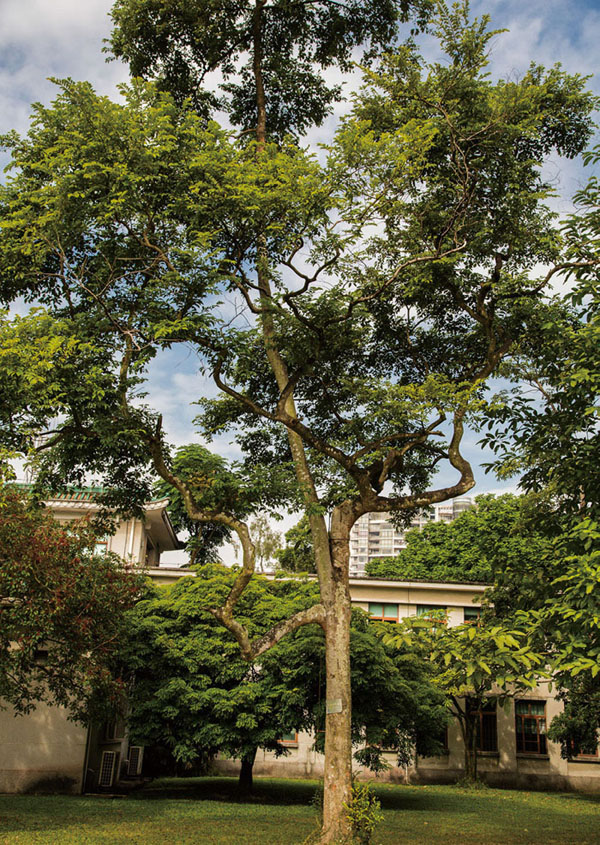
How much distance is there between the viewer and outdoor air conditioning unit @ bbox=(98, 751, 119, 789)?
18.1 meters

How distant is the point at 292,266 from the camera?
10.3 metres

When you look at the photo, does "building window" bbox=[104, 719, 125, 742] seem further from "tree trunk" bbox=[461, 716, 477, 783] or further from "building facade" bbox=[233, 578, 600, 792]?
"tree trunk" bbox=[461, 716, 477, 783]

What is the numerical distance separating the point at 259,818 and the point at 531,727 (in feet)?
53.1

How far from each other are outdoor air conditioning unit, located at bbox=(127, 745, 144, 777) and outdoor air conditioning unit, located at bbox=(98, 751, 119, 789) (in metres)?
4.07

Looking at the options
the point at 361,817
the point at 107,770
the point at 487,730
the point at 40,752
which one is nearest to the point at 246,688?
the point at 107,770

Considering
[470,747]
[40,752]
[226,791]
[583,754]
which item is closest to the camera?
[40,752]

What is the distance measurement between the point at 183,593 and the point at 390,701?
560 centimetres

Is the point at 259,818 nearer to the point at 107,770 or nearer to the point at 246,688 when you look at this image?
the point at 246,688

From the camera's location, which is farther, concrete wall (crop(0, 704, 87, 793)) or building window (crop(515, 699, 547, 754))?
building window (crop(515, 699, 547, 754))

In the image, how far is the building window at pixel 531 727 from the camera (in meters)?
26.7

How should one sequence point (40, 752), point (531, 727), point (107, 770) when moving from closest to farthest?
point (40, 752) → point (107, 770) → point (531, 727)

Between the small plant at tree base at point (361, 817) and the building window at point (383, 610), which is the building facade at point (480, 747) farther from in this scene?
the small plant at tree base at point (361, 817)

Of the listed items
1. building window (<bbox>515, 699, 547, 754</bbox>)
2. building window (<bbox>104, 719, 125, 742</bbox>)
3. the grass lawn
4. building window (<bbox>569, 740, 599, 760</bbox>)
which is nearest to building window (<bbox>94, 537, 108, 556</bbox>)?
building window (<bbox>104, 719, 125, 742</bbox>)

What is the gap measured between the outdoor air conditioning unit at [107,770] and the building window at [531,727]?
15.4m
